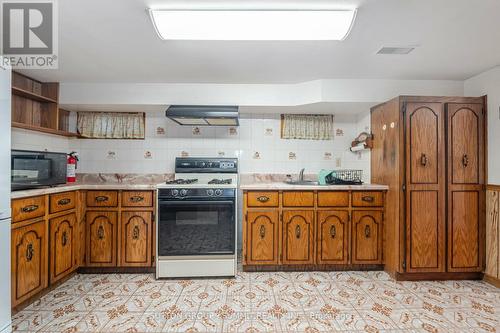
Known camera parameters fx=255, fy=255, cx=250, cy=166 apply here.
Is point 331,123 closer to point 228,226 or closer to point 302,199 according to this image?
point 302,199

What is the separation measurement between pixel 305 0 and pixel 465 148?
2195 millimetres

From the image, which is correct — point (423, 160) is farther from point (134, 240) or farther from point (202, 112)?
point (134, 240)

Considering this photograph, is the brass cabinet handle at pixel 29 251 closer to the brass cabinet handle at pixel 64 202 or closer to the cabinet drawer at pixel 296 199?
the brass cabinet handle at pixel 64 202

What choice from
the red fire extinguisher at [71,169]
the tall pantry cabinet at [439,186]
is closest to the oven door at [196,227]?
the red fire extinguisher at [71,169]

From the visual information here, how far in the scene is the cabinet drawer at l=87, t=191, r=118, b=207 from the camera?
102 inches

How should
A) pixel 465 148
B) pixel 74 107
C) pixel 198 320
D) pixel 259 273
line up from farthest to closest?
pixel 74 107 < pixel 259 273 < pixel 465 148 < pixel 198 320

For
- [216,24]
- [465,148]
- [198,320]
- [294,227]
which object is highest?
[216,24]

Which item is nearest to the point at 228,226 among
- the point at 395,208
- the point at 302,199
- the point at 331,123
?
the point at 302,199

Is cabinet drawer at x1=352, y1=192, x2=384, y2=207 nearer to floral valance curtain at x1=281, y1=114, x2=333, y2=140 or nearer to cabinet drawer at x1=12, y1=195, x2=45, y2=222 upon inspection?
floral valance curtain at x1=281, y1=114, x2=333, y2=140

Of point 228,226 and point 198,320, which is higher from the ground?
point 228,226

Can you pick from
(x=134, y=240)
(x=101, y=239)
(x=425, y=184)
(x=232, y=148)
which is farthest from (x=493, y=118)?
(x=101, y=239)

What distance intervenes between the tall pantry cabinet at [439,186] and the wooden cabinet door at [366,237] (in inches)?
8.5

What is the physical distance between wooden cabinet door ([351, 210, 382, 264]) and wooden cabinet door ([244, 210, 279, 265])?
2.71 feet

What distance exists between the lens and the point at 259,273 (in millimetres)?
2648
